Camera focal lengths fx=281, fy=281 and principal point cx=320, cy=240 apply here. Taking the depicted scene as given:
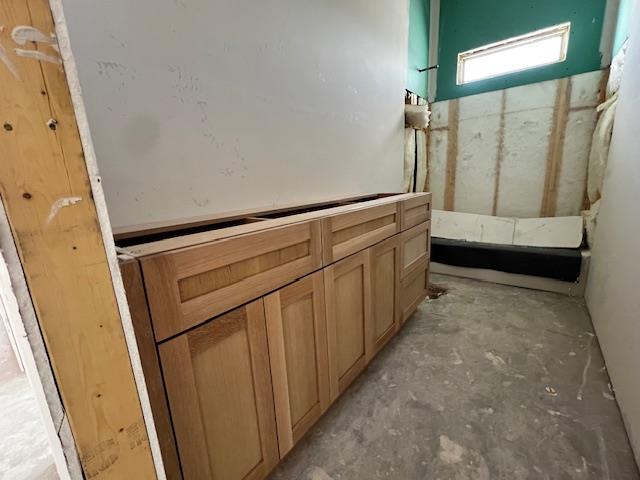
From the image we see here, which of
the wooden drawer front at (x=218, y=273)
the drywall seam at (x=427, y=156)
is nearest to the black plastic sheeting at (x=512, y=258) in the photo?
the drywall seam at (x=427, y=156)

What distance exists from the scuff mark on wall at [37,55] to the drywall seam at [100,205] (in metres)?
0.01

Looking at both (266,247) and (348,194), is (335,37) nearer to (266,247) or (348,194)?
(348,194)

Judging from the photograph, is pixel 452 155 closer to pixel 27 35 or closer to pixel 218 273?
pixel 218 273

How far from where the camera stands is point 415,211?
2.02 meters

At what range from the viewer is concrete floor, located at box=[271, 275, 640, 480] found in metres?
1.17

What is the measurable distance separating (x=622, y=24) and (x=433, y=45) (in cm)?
177

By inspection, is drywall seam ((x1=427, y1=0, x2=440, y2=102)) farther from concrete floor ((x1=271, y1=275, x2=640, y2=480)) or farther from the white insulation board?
concrete floor ((x1=271, y1=275, x2=640, y2=480))

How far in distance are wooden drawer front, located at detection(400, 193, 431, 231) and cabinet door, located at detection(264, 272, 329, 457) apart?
917 millimetres

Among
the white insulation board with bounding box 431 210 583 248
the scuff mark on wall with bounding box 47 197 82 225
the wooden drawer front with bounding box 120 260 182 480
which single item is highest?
the scuff mark on wall with bounding box 47 197 82 225

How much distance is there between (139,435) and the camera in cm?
60

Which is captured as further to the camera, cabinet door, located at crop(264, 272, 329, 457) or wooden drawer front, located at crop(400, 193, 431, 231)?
wooden drawer front, located at crop(400, 193, 431, 231)

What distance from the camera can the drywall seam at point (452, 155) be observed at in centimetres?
357

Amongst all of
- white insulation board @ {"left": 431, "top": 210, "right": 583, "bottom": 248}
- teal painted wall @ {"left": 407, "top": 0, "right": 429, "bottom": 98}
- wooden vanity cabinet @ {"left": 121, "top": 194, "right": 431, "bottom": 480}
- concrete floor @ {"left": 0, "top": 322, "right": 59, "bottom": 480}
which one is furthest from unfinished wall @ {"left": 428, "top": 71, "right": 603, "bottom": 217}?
concrete floor @ {"left": 0, "top": 322, "right": 59, "bottom": 480}

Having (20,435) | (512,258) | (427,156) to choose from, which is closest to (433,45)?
(427,156)
